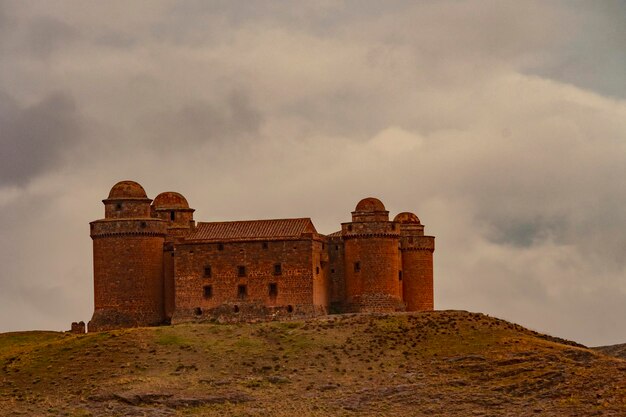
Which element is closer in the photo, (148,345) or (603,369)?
(603,369)

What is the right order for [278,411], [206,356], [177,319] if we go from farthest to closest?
[177,319] < [206,356] < [278,411]

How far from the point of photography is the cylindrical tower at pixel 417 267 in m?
116

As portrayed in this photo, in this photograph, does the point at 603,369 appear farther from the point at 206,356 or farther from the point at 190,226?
the point at 190,226

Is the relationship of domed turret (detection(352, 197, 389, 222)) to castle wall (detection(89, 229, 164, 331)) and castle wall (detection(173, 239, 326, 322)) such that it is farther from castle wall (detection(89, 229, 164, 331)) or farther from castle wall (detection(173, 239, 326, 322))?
castle wall (detection(89, 229, 164, 331))

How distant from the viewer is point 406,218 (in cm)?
11788

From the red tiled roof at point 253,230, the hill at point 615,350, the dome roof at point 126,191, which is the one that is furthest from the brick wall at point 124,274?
the hill at point 615,350

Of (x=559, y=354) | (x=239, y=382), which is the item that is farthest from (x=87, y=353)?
(x=559, y=354)

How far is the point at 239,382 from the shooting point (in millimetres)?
99250

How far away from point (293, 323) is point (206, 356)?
24.3 ft

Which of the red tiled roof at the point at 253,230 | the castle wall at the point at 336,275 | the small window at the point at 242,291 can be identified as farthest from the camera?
the castle wall at the point at 336,275

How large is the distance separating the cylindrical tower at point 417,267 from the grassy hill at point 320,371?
6.66 meters

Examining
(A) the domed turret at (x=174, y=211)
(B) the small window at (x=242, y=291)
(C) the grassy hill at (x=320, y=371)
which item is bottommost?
(C) the grassy hill at (x=320, y=371)

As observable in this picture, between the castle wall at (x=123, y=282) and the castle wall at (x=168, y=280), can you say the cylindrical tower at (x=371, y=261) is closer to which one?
the castle wall at (x=168, y=280)

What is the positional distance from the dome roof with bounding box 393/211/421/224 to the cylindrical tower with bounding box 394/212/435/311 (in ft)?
1.49
